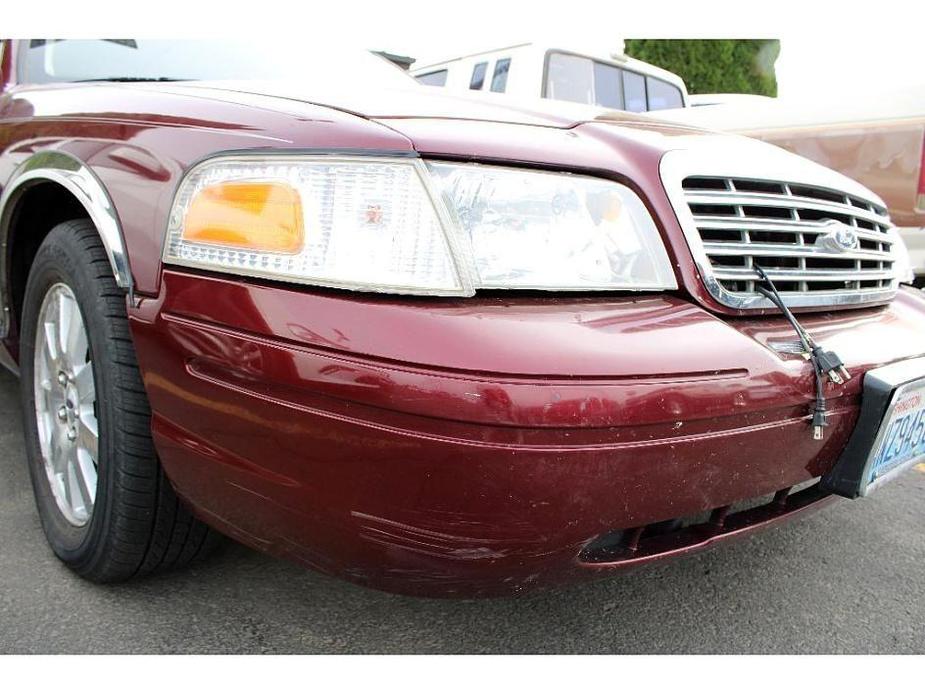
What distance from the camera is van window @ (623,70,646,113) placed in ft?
24.2

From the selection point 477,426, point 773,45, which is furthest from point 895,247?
point 773,45

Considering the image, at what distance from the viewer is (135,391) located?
5.27 feet

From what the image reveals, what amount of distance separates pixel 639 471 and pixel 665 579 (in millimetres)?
869

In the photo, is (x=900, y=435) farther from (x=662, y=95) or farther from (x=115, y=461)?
(x=662, y=95)

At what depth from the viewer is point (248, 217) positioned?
1.41 m

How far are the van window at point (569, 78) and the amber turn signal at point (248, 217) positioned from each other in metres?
5.06

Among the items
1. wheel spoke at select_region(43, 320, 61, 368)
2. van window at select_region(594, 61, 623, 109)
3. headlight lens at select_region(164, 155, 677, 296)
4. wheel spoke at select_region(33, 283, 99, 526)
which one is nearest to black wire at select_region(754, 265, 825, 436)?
headlight lens at select_region(164, 155, 677, 296)

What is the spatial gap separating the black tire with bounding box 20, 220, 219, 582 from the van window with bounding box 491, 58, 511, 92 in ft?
16.7

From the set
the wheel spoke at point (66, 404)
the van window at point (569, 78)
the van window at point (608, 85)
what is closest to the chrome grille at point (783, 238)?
the wheel spoke at point (66, 404)

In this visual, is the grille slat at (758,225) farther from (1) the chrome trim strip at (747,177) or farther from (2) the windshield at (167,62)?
(2) the windshield at (167,62)

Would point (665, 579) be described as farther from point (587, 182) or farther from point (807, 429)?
point (587, 182)

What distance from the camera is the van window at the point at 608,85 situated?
22.6 ft

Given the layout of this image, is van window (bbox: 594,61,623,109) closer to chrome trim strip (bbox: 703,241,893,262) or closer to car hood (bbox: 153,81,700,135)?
car hood (bbox: 153,81,700,135)

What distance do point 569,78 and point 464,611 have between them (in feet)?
18.0
